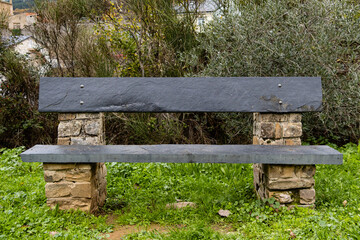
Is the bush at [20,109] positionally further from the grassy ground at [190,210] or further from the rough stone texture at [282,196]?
the rough stone texture at [282,196]

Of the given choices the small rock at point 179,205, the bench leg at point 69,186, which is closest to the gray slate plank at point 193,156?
the bench leg at point 69,186

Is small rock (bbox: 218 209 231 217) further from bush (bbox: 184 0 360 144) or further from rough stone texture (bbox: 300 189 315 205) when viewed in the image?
bush (bbox: 184 0 360 144)

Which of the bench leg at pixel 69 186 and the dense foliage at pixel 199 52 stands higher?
the dense foliage at pixel 199 52

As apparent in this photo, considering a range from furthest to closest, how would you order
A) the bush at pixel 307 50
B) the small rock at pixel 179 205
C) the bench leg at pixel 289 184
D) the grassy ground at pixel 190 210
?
the bush at pixel 307 50 < the small rock at pixel 179 205 < the bench leg at pixel 289 184 < the grassy ground at pixel 190 210

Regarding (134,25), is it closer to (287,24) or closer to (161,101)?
(287,24)

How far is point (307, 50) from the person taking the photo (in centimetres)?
499

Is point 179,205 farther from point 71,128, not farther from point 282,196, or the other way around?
point 71,128

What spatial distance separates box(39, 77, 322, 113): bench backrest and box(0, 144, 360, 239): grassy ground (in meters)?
0.91

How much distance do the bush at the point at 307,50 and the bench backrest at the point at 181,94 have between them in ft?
5.51

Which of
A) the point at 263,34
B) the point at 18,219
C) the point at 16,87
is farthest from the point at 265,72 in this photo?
the point at 16,87

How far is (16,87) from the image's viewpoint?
612cm

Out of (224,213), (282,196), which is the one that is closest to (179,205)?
(224,213)

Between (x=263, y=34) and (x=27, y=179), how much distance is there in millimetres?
4022

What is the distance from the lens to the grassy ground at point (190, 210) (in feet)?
8.48
